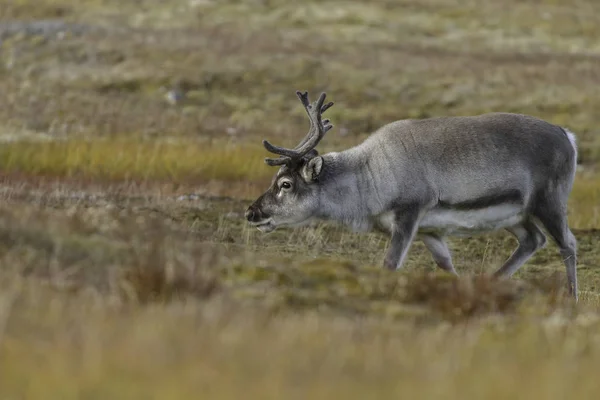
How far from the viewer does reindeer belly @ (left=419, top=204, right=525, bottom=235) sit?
14.0m

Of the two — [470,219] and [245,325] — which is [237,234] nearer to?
[470,219]

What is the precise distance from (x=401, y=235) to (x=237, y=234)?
4676 millimetres

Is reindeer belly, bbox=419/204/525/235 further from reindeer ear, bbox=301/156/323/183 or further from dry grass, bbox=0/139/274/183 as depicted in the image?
dry grass, bbox=0/139/274/183

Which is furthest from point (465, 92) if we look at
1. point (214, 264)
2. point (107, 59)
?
point (214, 264)

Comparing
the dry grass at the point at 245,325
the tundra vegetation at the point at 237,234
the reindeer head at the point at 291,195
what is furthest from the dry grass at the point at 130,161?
the dry grass at the point at 245,325

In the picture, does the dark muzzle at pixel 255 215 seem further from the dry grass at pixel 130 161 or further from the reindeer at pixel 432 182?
the dry grass at pixel 130 161

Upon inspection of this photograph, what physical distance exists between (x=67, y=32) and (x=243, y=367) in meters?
43.1

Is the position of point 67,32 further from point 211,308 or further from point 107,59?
point 211,308

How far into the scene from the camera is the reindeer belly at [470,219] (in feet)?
45.8

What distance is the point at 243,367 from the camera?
19.7ft

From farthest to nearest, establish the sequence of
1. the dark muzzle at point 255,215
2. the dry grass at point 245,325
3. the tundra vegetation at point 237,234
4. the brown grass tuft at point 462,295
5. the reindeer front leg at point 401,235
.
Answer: the dark muzzle at point 255,215 → the reindeer front leg at point 401,235 → the brown grass tuft at point 462,295 → the tundra vegetation at point 237,234 → the dry grass at point 245,325

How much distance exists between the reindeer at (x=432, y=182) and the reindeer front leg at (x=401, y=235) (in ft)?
0.04

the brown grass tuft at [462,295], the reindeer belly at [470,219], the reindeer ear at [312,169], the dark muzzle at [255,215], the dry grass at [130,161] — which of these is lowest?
the dry grass at [130,161]

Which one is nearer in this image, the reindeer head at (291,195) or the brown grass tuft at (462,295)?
the brown grass tuft at (462,295)
